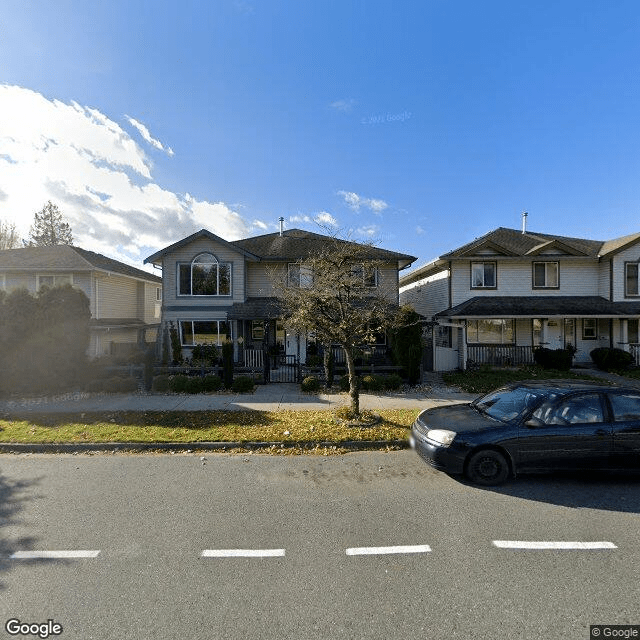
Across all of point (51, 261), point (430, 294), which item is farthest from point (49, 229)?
point (430, 294)

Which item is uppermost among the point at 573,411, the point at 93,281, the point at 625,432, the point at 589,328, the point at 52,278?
the point at 52,278

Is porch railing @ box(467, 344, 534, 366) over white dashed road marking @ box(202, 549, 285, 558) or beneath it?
over

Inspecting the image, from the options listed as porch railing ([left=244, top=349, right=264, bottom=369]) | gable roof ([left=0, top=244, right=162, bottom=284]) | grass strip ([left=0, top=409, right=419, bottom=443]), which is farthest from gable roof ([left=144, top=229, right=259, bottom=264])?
grass strip ([left=0, top=409, right=419, bottom=443])

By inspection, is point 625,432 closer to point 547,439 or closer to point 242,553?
point 547,439

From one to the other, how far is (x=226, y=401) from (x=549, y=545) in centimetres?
864

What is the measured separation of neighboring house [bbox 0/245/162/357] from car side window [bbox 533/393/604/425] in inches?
658

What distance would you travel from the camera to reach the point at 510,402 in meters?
6.00

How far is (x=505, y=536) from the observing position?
392cm

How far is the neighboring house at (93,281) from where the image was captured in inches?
677

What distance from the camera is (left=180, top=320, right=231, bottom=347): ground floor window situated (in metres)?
17.6

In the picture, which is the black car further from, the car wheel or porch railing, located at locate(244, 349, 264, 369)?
porch railing, located at locate(244, 349, 264, 369)

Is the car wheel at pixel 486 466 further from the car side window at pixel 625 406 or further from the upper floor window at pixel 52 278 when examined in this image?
the upper floor window at pixel 52 278

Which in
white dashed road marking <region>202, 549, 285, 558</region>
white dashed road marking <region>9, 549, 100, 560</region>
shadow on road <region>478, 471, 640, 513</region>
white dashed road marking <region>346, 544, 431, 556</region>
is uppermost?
shadow on road <region>478, 471, 640, 513</region>

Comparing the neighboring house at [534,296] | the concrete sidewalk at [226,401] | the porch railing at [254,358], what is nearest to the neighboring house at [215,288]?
the porch railing at [254,358]
